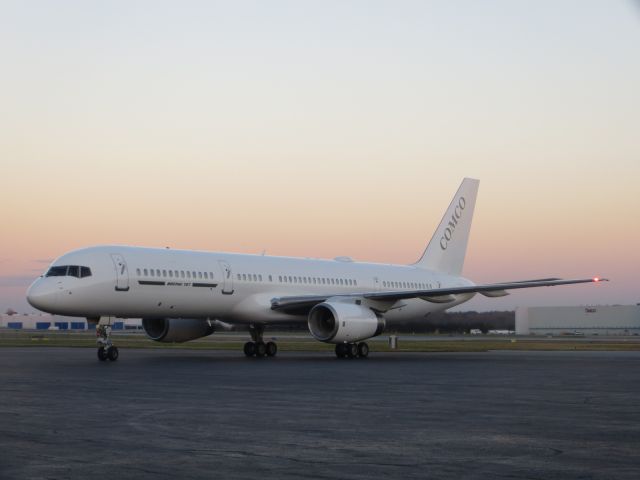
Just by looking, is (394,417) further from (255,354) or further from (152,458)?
(255,354)

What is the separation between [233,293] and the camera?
35344 millimetres

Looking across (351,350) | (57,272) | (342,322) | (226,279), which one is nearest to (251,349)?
(226,279)

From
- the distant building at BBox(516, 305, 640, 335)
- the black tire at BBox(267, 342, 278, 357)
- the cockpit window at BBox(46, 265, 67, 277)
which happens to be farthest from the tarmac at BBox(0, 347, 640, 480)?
the distant building at BBox(516, 305, 640, 335)

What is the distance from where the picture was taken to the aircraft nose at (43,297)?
30266 millimetres

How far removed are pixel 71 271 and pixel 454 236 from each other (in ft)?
74.6

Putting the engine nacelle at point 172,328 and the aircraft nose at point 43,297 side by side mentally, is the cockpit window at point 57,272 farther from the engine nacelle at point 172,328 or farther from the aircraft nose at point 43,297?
the engine nacelle at point 172,328

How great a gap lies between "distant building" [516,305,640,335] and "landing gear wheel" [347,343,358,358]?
232 ft

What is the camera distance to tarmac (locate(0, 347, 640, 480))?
28.9 feet

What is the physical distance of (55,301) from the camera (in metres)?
30.3

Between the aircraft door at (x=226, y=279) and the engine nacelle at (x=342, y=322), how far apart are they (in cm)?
313

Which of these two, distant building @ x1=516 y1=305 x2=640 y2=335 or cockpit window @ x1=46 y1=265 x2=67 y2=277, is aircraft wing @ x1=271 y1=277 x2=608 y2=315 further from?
distant building @ x1=516 y1=305 x2=640 y2=335

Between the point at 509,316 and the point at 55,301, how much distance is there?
7541 cm

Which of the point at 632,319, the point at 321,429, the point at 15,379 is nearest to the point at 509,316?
the point at 632,319

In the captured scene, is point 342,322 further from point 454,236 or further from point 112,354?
point 454,236
